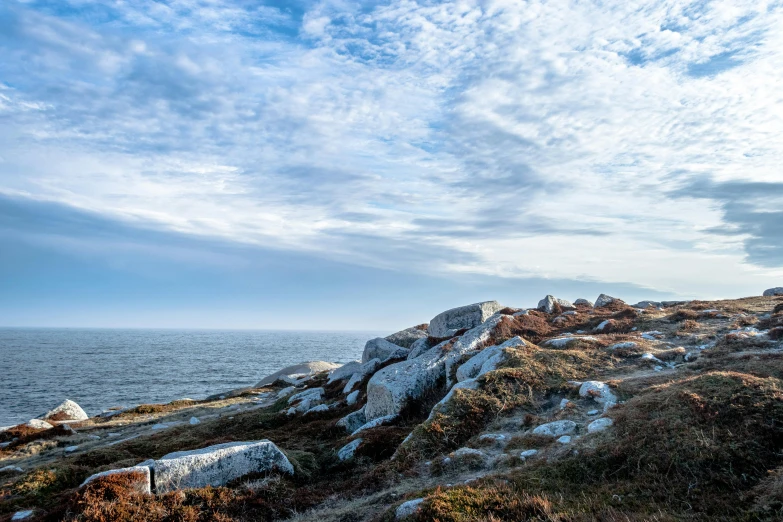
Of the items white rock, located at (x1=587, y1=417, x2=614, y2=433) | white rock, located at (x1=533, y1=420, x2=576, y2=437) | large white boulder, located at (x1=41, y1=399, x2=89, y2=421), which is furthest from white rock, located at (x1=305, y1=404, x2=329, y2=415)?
large white boulder, located at (x1=41, y1=399, x2=89, y2=421)

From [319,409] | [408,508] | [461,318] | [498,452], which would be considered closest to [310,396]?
[319,409]

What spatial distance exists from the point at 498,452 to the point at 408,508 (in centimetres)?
439

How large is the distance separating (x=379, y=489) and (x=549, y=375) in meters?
8.74

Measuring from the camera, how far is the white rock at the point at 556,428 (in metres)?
12.1

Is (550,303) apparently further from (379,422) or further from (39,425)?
(39,425)

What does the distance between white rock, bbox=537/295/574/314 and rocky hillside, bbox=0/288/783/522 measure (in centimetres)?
1539

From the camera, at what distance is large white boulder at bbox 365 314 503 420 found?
18.2 m

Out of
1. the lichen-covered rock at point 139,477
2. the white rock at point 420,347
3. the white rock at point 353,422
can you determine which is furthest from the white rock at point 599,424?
the white rock at point 420,347

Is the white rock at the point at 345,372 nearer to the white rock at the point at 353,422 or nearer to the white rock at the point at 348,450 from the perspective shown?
the white rock at the point at 353,422

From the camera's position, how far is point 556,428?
1235 centimetres

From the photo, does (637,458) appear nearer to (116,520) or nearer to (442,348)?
(116,520)

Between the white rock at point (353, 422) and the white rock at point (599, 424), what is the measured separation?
1013 centimetres

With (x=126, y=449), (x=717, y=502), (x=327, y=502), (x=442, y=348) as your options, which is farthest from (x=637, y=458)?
(x=126, y=449)

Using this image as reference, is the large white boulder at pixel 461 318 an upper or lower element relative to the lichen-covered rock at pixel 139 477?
upper
